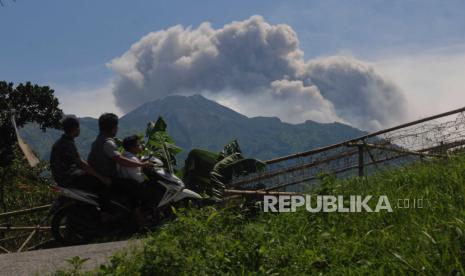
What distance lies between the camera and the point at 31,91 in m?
38.7

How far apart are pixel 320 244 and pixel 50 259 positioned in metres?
3.18

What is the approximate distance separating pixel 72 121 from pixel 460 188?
16.4 feet

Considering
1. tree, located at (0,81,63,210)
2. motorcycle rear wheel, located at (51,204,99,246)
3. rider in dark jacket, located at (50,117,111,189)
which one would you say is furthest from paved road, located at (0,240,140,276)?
tree, located at (0,81,63,210)

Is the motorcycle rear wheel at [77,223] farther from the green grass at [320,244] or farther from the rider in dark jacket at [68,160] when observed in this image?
the green grass at [320,244]

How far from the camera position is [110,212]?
28.2 ft

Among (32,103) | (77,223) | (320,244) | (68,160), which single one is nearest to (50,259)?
(77,223)

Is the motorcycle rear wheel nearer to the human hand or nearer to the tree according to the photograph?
the human hand

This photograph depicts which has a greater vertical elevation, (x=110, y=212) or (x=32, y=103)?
(x=32, y=103)

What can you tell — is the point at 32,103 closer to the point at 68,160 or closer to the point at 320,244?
Result: the point at 68,160

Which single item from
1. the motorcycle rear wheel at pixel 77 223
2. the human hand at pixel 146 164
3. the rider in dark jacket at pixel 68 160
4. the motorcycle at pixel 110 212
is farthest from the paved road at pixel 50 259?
the human hand at pixel 146 164

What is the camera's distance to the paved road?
257 inches

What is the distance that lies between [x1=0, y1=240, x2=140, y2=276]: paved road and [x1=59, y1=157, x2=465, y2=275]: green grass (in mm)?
839

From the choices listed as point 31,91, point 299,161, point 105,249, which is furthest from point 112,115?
point 31,91

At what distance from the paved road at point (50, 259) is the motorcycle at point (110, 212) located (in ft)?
2.07
